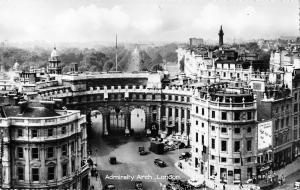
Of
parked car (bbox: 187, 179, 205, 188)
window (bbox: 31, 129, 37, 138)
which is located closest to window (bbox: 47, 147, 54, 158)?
window (bbox: 31, 129, 37, 138)

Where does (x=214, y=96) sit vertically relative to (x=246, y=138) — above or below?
above

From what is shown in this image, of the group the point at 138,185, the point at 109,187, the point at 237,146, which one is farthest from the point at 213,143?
the point at 109,187

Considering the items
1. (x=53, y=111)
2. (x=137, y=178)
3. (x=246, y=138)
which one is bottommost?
(x=137, y=178)

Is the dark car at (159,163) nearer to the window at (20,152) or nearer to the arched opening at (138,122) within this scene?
the arched opening at (138,122)

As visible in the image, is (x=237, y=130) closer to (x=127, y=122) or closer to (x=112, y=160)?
(x=112, y=160)

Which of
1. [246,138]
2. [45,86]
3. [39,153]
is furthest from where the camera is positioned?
[45,86]

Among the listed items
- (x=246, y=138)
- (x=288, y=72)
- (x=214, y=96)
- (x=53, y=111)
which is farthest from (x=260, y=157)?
(x=53, y=111)

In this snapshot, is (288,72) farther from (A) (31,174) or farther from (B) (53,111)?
(A) (31,174)
